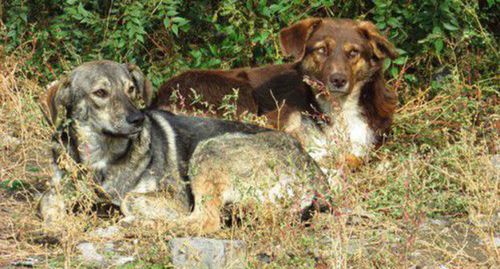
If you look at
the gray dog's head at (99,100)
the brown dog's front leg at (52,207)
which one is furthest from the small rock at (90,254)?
the gray dog's head at (99,100)

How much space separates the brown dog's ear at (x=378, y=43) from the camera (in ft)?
26.6

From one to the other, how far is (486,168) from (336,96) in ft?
5.93

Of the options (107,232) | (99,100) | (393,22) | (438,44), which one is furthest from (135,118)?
(438,44)

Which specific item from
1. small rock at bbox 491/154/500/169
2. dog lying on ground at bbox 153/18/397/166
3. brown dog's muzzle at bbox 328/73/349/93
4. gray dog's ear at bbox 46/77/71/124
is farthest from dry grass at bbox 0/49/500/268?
brown dog's muzzle at bbox 328/73/349/93

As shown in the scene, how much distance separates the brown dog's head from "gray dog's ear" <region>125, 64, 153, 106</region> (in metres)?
1.62

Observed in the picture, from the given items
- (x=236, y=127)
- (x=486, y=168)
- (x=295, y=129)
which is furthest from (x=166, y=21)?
(x=486, y=168)

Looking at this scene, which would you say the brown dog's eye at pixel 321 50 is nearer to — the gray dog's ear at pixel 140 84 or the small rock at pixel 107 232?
the gray dog's ear at pixel 140 84

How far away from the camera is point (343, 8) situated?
955cm

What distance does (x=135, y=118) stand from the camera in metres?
6.33

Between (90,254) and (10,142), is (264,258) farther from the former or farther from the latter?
(10,142)

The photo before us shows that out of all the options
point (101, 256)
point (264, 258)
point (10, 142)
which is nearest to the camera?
point (264, 258)

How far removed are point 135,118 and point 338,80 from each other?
2.13 metres

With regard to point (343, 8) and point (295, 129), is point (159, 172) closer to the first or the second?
point (295, 129)

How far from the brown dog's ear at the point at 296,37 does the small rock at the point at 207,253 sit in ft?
10.1
